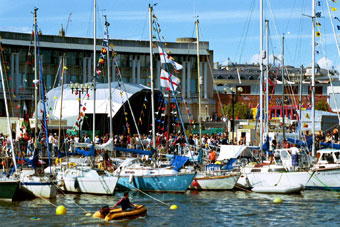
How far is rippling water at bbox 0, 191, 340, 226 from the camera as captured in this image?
1400 inches

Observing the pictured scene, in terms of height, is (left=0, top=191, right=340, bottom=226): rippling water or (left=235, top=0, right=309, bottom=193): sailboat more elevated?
(left=235, top=0, right=309, bottom=193): sailboat

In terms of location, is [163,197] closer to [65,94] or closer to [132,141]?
[132,141]

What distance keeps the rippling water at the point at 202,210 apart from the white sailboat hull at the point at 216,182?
2.18 ft

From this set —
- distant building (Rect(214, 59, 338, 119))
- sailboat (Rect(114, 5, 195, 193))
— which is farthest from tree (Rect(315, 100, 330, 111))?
sailboat (Rect(114, 5, 195, 193))

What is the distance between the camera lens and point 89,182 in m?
43.5

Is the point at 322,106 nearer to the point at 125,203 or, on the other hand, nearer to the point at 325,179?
the point at 325,179

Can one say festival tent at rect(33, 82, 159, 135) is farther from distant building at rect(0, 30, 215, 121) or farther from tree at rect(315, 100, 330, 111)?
tree at rect(315, 100, 330, 111)

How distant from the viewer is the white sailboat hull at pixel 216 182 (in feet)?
151

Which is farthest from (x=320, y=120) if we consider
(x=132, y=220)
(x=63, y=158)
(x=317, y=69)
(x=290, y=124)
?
(x=317, y=69)

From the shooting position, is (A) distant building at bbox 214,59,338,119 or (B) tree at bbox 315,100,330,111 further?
(A) distant building at bbox 214,59,338,119

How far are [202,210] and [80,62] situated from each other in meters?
72.9

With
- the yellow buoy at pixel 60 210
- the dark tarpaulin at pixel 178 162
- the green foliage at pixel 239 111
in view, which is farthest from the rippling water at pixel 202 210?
the green foliage at pixel 239 111

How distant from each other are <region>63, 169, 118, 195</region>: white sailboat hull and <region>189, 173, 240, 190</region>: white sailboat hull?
5537mm

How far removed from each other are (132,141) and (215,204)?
18.5 metres
